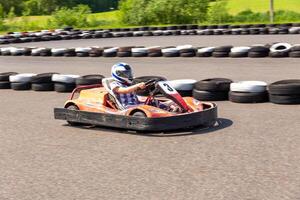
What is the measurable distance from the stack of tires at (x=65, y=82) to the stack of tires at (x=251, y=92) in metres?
3.10

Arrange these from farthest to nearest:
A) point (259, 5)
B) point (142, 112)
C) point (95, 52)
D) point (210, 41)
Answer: point (259, 5) → point (210, 41) → point (95, 52) → point (142, 112)

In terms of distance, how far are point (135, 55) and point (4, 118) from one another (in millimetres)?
8372

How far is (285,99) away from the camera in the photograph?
23.5 ft

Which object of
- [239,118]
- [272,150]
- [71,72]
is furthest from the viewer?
[71,72]

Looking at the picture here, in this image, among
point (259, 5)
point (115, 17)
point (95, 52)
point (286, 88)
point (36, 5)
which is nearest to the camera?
point (286, 88)

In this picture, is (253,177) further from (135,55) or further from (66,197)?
(135,55)

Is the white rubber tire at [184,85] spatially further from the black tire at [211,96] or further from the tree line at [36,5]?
the tree line at [36,5]

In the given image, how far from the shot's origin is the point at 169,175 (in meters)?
4.38

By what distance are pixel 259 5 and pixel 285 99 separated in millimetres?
43066

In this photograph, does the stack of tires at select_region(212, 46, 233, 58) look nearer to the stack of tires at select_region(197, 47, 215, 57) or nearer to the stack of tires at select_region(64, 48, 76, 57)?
the stack of tires at select_region(197, 47, 215, 57)

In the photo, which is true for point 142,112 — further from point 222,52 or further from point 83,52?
point 83,52

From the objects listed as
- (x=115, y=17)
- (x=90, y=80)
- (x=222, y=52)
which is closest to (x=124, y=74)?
(x=90, y=80)

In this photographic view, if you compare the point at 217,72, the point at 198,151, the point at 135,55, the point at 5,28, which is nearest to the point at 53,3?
the point at 5,28

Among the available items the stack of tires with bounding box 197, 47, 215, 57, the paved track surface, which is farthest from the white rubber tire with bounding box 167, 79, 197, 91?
the paved track surface
